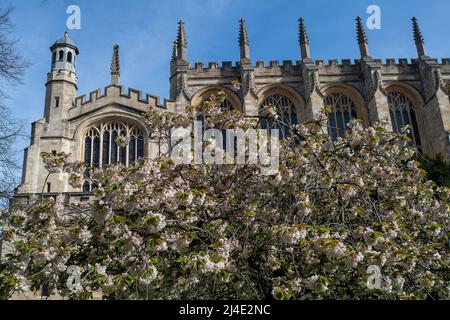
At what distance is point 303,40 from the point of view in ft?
88.9

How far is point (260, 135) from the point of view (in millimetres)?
7535

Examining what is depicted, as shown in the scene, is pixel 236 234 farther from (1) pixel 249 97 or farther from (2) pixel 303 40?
(2) pixel 303 40

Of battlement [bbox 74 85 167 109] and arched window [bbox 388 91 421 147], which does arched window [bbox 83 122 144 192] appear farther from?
arched window [bbox 388 91 421 147]

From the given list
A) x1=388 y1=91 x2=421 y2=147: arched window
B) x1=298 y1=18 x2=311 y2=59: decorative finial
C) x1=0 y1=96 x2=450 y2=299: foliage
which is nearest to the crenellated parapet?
x1=298 y1=18 x2=311 y2=59: decorative finial

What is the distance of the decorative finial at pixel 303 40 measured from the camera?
26.6 m

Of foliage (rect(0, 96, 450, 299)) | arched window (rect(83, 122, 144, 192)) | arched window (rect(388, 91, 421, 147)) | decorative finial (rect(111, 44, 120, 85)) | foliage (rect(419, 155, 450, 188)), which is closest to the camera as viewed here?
foliage (rect(0, 96, 450, 299))

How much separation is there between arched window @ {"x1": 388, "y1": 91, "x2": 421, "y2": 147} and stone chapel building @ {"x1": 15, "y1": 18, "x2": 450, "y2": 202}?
0.05 m

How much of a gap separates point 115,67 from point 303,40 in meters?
10.9

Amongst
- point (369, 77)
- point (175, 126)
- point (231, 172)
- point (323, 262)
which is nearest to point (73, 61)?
point (369, 77)

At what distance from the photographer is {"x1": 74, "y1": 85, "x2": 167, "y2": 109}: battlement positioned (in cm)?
2388

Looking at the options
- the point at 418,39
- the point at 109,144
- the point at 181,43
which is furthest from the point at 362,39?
the point at 109,144

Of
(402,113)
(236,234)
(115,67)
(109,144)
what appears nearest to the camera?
(236,234)

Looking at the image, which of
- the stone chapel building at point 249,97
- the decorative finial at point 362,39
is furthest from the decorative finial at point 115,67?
the decorative finial at point 362,39

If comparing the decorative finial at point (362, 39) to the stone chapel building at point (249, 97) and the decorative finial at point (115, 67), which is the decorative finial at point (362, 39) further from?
the decorative finial at point (115, 67)
